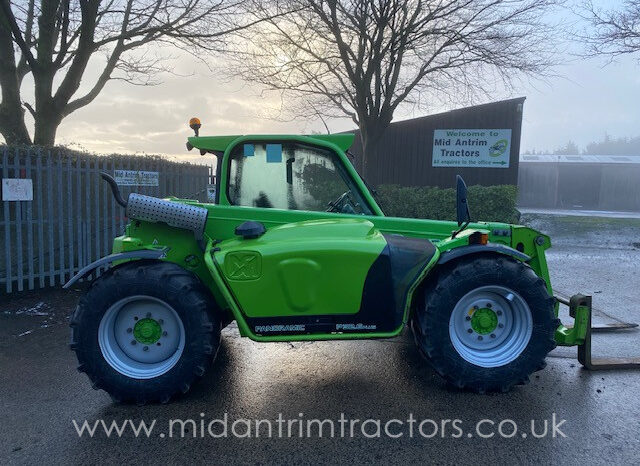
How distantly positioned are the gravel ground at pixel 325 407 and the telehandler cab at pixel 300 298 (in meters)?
0.25

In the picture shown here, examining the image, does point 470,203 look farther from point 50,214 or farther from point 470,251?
point 50,214

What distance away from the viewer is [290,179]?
4.02 m

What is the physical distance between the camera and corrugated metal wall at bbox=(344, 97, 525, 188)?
13.9 metres

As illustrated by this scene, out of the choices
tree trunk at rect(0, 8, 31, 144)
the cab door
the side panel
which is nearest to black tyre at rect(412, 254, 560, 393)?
the side panel

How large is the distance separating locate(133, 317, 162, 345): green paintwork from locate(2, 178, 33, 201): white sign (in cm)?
466

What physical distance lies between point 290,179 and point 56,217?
17.6 ft

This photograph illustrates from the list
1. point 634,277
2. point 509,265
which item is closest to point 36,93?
point 509,265

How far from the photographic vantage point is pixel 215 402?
3.42 m

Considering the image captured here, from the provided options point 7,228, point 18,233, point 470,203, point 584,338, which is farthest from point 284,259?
point 470,203

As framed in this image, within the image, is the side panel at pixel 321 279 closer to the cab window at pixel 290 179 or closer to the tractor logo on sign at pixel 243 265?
the tractor logo on sign at pixel 243 265

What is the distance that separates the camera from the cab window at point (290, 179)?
4.01 meters

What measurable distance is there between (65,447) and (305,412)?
1552 mm

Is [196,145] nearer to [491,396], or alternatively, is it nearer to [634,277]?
[491,396]

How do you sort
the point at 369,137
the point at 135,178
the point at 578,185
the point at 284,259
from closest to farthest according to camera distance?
the point at 284,259
the point at 135,178
the point at 369,137
the point at 578,185
